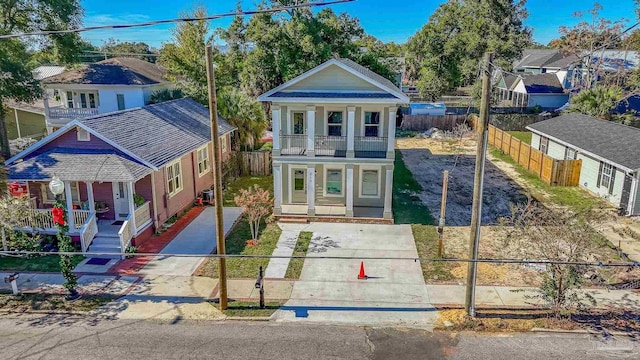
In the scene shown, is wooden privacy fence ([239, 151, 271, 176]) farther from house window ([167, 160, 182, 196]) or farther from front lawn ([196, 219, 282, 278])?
front lawn ([196, 219, 282, 278])

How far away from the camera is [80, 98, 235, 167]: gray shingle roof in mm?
18531

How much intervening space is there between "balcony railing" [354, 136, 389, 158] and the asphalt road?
10213mm

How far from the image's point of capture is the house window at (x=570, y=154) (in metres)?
27.4

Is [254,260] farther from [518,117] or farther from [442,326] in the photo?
[518,117]

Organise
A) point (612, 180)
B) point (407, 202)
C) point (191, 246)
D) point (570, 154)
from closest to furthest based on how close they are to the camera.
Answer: point (191, 246)
point (612, 180)
point (407, 202)
point (570, 154)

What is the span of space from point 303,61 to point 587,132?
2160 cm

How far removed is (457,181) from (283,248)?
14.3 metres

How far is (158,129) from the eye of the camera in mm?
21906

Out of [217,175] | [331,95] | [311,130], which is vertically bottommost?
[217,175]

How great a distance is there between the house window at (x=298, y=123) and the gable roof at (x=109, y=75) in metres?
16.4

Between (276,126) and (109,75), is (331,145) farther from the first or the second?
(109,75)

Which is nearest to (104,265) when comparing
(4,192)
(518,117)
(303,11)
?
(4,192)

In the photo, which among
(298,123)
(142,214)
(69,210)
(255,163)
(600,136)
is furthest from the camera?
(255,163)

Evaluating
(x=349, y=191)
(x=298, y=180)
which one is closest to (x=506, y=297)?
(x=349, y=191)
